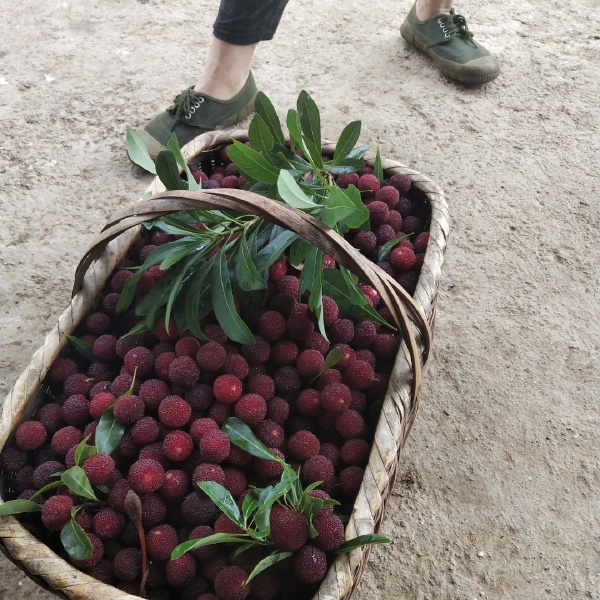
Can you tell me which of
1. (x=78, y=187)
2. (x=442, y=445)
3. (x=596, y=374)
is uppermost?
(x=596, y=374)

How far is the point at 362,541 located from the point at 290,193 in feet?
1.57

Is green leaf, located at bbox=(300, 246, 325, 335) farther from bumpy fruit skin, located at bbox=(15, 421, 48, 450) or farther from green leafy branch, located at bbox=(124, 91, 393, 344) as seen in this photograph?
bumpy fruit skin, located at bbox=(15, 421, 48, 450)

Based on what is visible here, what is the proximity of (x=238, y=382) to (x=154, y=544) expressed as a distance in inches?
10.9

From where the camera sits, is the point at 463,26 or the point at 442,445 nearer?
the point at 442,445

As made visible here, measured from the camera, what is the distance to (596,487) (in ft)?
4.42

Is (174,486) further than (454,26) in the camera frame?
No

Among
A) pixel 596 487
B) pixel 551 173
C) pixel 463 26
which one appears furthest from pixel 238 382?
pixel 463 26

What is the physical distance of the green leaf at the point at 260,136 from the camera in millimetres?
1023

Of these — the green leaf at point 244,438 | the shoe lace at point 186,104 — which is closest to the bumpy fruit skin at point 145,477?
the green leaf at point 244,438

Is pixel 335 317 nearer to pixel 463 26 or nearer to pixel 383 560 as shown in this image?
pixel 383 560

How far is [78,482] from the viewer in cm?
85

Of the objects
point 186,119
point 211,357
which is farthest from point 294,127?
point 186,119

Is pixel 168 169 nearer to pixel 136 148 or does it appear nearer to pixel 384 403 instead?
pixel 136 148

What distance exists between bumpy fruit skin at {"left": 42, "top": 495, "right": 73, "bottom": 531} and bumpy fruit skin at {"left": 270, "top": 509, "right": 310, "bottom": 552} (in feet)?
0.96
